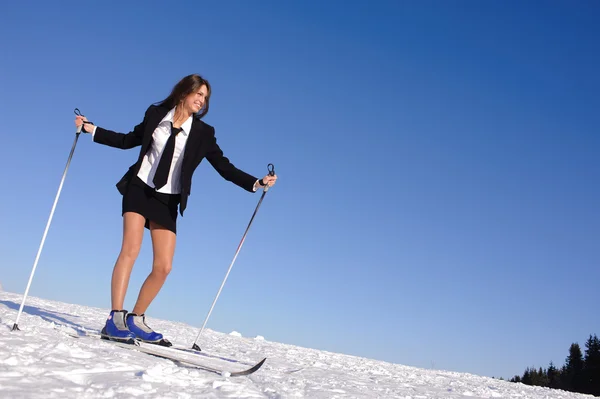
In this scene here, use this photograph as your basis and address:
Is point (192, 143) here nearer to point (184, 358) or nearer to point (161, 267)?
point (161, 267)

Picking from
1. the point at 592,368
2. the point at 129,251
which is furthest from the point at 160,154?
the point at 592,368

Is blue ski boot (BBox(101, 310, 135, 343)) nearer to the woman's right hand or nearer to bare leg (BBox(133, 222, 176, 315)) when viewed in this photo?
bare leg (BBox(133, 222, 176, 315))

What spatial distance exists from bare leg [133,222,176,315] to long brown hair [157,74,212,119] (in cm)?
129

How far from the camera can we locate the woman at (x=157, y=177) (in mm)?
5051

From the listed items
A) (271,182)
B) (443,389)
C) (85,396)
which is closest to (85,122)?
(271,182)

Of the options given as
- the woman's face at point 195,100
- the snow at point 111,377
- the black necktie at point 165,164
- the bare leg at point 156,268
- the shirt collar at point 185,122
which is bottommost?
the snow at point 111,377

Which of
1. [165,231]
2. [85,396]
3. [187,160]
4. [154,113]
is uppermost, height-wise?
[154,113]

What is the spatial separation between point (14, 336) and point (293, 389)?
2.00 metres

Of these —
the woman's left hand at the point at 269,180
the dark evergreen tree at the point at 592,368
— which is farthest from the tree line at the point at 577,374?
the woman's left hand at the point at 269,180

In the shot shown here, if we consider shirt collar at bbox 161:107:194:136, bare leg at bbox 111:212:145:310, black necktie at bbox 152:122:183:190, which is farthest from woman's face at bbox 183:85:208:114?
bare leg at bbox 111:212:145:310

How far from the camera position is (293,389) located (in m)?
3.71

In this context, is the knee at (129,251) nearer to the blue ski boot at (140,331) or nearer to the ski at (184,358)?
the blue ski boot at (140,331)

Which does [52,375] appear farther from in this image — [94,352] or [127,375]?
[94,352]

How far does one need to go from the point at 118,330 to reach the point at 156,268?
0.76 metres
